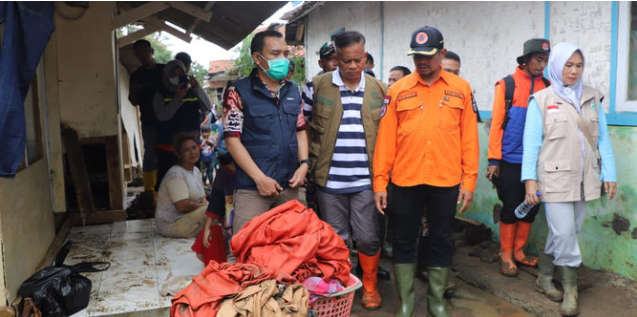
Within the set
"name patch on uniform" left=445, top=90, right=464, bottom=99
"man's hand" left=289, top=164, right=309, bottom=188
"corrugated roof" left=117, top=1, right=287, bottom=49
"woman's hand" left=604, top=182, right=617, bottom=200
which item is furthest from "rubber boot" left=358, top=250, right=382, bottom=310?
"corrugated roof" left=117, top=1, right=287, bottom=49

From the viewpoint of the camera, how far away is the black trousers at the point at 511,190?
4566mm

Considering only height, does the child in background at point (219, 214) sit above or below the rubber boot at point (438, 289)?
above

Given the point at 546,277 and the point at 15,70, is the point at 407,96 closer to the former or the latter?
the point at 546,277

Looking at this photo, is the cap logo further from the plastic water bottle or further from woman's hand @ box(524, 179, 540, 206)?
the plastic water bottle

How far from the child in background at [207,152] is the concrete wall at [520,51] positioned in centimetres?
451

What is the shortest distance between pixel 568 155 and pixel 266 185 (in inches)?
86.7

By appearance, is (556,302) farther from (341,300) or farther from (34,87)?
(34,87)

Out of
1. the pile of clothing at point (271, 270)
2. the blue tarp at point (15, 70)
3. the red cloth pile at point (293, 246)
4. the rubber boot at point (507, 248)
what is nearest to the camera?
the pile of clothing at point (271, 270)

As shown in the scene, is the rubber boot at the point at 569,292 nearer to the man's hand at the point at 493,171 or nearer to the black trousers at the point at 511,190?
the black trousers at the point at 511,190

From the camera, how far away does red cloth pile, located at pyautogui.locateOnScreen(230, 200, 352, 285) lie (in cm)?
277

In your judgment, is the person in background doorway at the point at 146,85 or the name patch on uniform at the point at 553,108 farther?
the person in background doorway at the point at 146,85

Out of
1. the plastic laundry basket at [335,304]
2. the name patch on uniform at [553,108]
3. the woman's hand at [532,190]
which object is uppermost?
the name patch on uniform at [553,108]

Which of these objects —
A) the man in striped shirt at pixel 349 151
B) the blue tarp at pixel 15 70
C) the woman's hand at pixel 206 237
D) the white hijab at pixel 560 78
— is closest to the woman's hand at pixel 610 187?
the white hijab at pixel 560 78

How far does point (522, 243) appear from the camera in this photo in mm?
4816
